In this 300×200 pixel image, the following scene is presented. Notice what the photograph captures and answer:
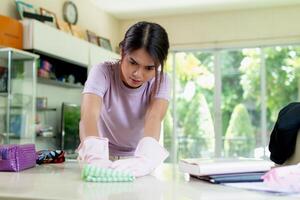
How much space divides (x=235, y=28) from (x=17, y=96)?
10.3 ft

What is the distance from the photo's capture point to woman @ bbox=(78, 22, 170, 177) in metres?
1.07

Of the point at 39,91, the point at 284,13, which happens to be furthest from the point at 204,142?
the point at 39,91

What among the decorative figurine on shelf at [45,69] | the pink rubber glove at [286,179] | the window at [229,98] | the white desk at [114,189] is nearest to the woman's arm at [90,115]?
the white desk at [114,189]

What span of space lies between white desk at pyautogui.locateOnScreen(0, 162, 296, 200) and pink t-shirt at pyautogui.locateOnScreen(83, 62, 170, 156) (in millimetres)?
495

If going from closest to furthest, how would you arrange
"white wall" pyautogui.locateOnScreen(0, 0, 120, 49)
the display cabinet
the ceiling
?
the display cabinet, "white wall" pyautogui.locateOnScreen(0, 0, 120, 49), the ceiling

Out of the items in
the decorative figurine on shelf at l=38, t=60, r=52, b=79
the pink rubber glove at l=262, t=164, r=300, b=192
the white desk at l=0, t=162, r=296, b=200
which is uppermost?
the decorative figurine on shelf at l=38, t=60, r=52, b=79

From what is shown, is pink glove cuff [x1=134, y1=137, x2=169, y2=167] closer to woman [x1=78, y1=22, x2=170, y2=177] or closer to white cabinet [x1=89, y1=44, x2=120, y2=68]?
woman [x1=78, y1=22, x2=170, y2=177]

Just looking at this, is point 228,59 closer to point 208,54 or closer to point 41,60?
point 208,54

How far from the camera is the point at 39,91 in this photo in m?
3.77

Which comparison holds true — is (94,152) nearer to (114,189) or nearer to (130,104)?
(114,189)

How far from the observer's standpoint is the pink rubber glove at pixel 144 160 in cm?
96

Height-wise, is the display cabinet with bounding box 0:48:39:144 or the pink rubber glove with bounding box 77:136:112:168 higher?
the display cabinet with bounding box 0:48:39:144

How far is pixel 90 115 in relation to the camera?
1.26 meters

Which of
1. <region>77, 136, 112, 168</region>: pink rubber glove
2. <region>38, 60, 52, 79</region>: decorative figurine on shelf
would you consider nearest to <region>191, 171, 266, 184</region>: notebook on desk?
<region>77, 136, 112, 168</region>: pink rubber glove
